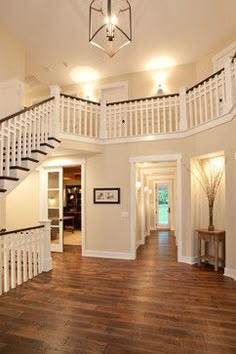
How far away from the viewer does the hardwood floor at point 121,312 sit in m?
2.57

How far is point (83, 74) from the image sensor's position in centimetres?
808

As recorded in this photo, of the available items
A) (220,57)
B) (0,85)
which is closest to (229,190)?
(220,57)

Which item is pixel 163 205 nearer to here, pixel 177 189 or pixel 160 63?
pixel 177 189

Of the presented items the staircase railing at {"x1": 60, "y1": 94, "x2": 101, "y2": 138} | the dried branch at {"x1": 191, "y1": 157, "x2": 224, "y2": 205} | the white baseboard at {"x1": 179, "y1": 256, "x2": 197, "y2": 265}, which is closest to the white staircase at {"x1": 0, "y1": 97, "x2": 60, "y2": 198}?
the staircase railing at {"x1": 60, "y1": 94, "x2": 101, "y2": 138}

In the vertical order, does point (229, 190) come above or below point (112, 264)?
above

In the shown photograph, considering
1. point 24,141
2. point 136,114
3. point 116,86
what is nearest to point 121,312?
point 24,141

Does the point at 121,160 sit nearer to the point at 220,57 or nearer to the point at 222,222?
the point at 222,222

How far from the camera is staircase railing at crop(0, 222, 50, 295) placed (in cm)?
402

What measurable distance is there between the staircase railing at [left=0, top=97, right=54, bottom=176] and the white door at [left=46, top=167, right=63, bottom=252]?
2188mm

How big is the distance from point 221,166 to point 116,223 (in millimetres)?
2893

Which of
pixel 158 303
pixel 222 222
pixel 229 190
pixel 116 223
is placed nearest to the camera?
pixel 158 303

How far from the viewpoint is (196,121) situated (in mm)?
5797

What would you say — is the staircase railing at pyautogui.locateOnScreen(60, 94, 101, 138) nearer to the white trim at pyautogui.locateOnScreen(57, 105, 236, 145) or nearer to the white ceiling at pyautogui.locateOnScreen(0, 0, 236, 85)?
the white trim at pyautogui.locateOnScreen(57, 105, 236, 145)

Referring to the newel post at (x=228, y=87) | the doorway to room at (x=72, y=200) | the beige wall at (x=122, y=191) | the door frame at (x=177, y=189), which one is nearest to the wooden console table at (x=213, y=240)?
the beige wall at (x=122, y=191)
